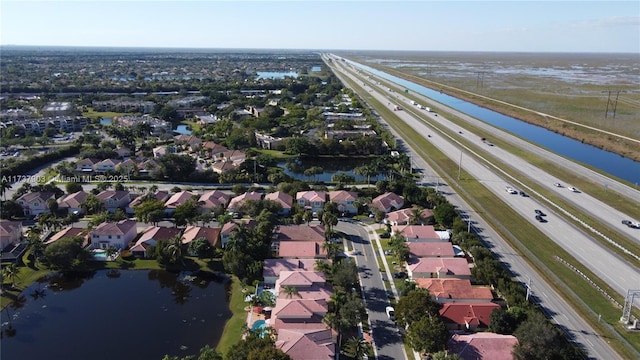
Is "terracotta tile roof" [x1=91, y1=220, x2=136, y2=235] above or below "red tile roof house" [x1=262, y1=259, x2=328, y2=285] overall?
above

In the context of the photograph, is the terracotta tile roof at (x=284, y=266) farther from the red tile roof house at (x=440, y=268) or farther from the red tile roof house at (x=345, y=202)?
the red tile roof house at (x=345, y=202)

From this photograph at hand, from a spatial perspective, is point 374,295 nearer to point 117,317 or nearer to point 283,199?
point 117,317

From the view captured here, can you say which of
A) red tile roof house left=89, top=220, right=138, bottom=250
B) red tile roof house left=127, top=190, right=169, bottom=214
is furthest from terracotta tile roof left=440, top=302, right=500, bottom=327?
red tile roof house left=127, top=190, right=169, bottom=214

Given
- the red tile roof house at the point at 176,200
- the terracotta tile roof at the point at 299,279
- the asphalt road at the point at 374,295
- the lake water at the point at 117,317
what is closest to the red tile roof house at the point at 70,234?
the lake water at the point at 117,317

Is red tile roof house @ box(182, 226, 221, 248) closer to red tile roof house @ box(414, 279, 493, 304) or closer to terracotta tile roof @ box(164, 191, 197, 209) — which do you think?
terracotta tile roof @ box(164, 191, 197, 209)

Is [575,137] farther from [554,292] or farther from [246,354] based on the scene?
[246,354]

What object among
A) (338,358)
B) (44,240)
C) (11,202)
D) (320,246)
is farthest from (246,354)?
(11,202)
